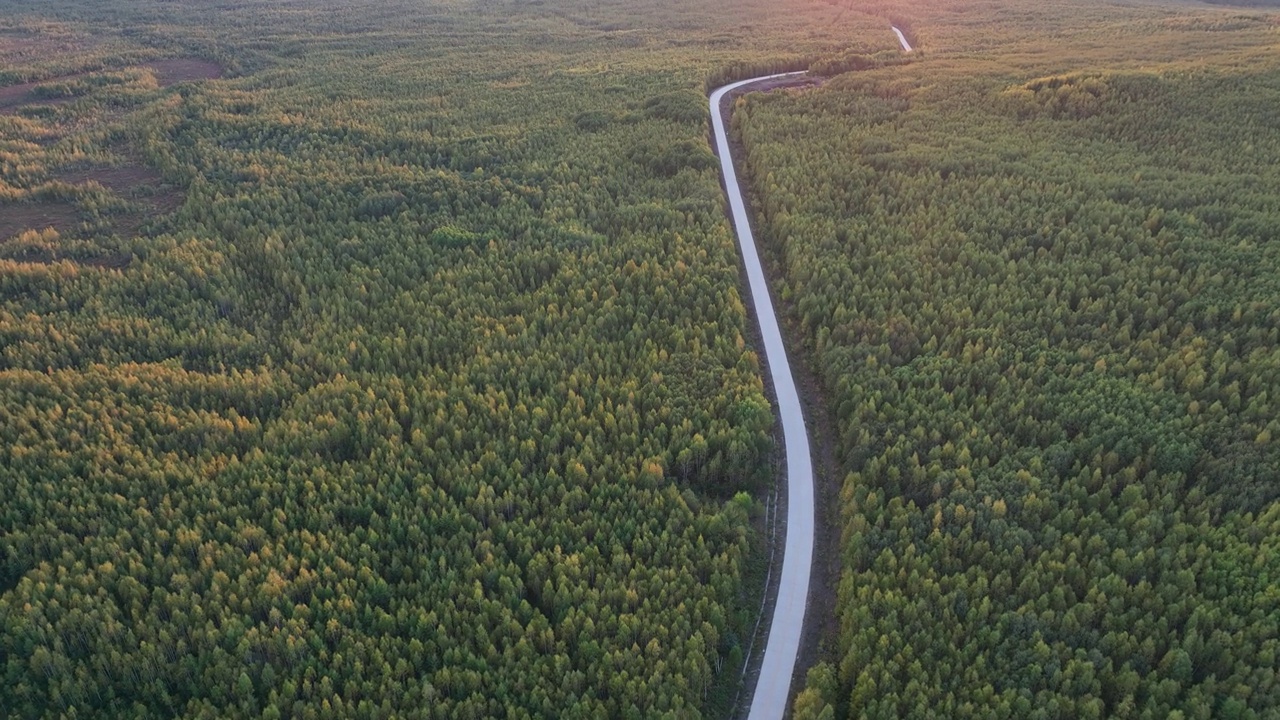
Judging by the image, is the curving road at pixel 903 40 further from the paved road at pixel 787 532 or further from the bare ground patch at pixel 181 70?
the bare ground patch at pixel 181 70

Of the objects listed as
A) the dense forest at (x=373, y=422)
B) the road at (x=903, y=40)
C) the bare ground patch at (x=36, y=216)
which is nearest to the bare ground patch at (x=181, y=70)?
the dense forest at (x=373, y=422)

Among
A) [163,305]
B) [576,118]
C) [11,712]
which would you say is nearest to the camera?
[11,712]

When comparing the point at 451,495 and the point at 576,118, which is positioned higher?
the point at 576,118

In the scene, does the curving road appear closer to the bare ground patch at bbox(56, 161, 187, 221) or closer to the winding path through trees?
the winding path through trees

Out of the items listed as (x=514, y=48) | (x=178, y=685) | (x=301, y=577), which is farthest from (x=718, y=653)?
(x=514, y=48)

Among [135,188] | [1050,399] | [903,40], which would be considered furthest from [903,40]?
[135,188]

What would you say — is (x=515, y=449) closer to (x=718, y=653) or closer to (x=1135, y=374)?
(x=718, y=653)

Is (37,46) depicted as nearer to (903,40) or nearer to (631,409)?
(631,409)
